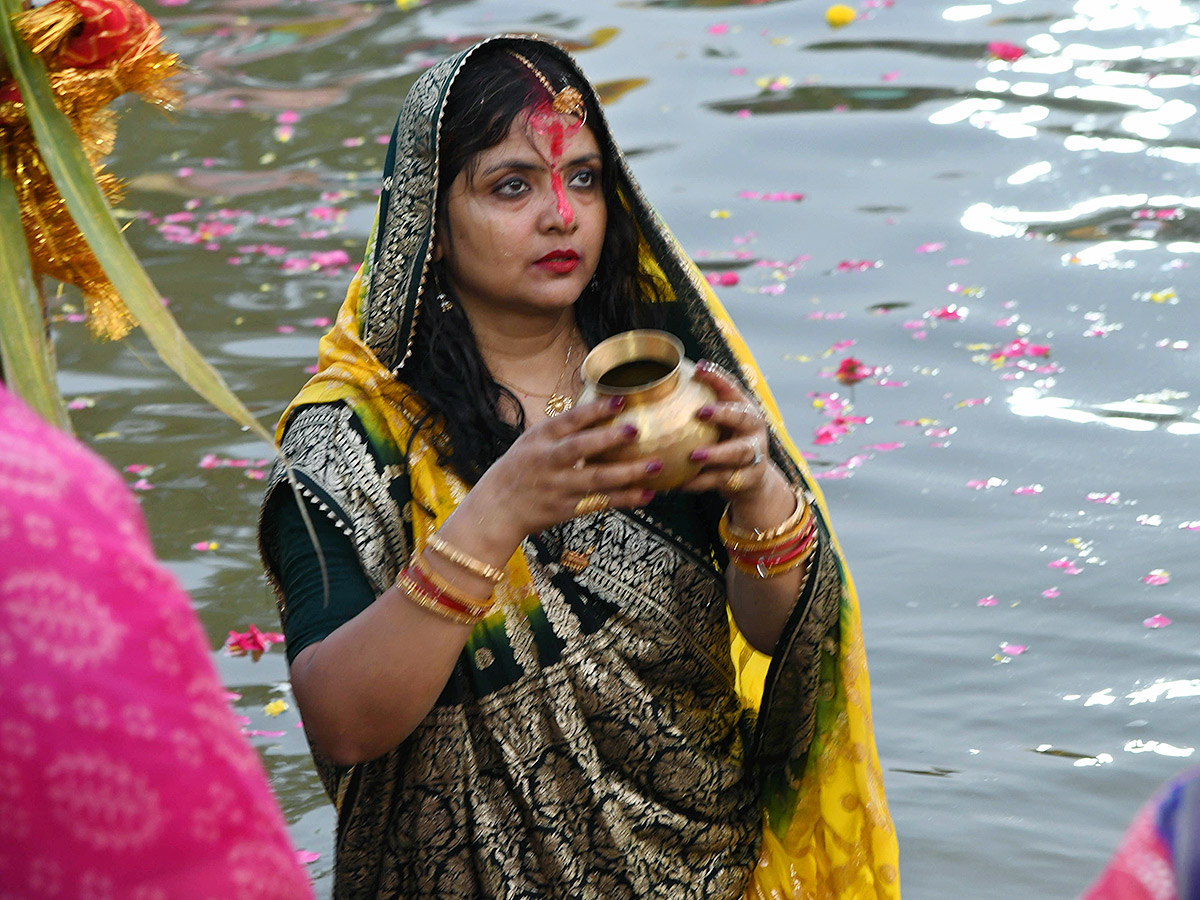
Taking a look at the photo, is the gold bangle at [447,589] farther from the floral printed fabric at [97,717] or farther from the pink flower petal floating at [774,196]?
the pink flower petal floating at [774,196]

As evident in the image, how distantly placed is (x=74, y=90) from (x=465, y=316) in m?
0.74

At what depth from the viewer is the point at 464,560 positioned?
1.98m

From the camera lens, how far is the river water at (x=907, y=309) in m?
3.78

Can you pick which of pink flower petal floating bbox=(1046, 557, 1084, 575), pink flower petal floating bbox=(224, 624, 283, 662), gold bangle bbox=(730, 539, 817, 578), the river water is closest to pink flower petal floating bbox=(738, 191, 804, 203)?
the river water

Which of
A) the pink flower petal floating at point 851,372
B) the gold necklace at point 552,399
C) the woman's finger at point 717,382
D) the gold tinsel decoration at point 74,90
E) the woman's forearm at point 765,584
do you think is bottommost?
the pink flower petal floating at point 851,372

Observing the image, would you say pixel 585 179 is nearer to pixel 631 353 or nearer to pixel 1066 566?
pixel 631 353

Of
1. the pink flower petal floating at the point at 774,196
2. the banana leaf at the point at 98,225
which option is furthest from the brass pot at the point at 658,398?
the pink flower petal floating at the point at 774,196

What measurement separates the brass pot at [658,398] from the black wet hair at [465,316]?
0.32 m

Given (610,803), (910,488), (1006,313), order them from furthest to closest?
(1006,313) → (910,488) → (610,803)

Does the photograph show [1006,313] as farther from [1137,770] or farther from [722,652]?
[722,652]

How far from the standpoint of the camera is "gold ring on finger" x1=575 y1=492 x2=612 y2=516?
194 cm

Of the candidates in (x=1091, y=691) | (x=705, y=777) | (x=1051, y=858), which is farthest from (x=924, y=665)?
(x=705, y=777)

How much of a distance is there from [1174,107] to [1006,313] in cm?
191

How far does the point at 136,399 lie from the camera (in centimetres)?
557
